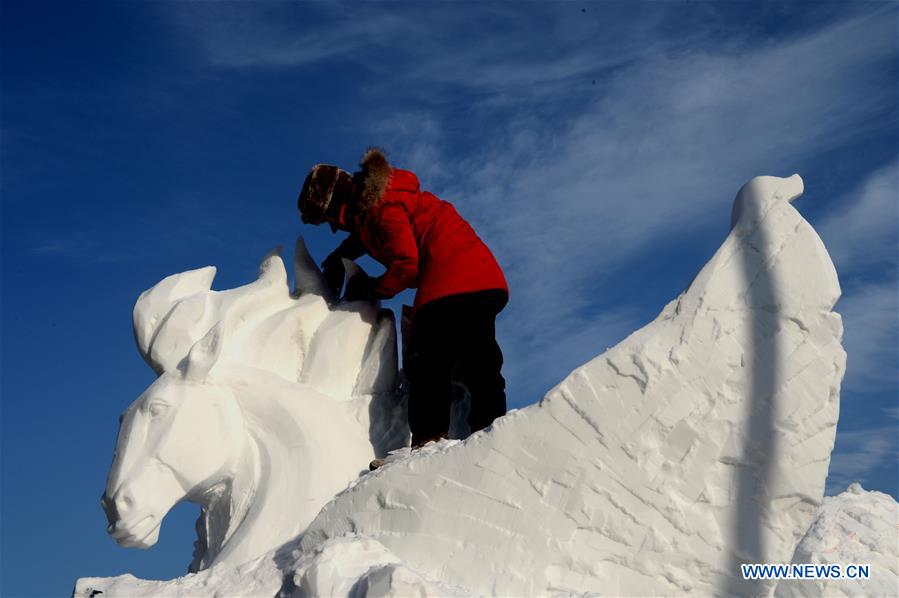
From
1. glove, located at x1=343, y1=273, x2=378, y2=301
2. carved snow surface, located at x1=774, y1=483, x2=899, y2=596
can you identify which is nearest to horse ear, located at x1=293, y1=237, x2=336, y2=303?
glove, located at x1=343, y1=273, x2=378, y2=301

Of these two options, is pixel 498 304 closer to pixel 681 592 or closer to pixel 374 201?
pixel 374 201

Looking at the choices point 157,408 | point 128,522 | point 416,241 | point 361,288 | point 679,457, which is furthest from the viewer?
point 361,288

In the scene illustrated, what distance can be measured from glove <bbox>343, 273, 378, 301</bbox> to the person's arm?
28 cm

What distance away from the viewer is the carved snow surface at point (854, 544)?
4.71 metres

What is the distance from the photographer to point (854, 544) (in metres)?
5.01

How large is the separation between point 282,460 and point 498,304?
127 cm

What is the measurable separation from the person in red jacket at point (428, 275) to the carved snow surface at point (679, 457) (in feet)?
2.93

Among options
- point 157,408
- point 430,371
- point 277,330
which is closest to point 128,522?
point 157,408

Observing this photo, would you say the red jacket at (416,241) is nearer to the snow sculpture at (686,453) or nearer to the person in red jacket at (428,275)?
the person in red jacket at (428,275)

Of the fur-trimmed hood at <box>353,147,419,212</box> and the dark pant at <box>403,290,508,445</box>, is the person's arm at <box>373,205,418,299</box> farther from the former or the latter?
the dark pant at <box>403,290,508,445</box>

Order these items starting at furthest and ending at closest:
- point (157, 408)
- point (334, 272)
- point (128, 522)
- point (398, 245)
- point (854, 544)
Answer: point (334, 272) < point (398, 245) < point (854, 544) < point (157, 408) < point (128, 522)

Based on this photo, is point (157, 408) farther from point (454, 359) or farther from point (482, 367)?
point (482, 367)

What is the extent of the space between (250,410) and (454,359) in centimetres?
99

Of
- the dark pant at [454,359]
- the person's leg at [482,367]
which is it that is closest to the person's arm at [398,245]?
the dark pant at [454,359]
